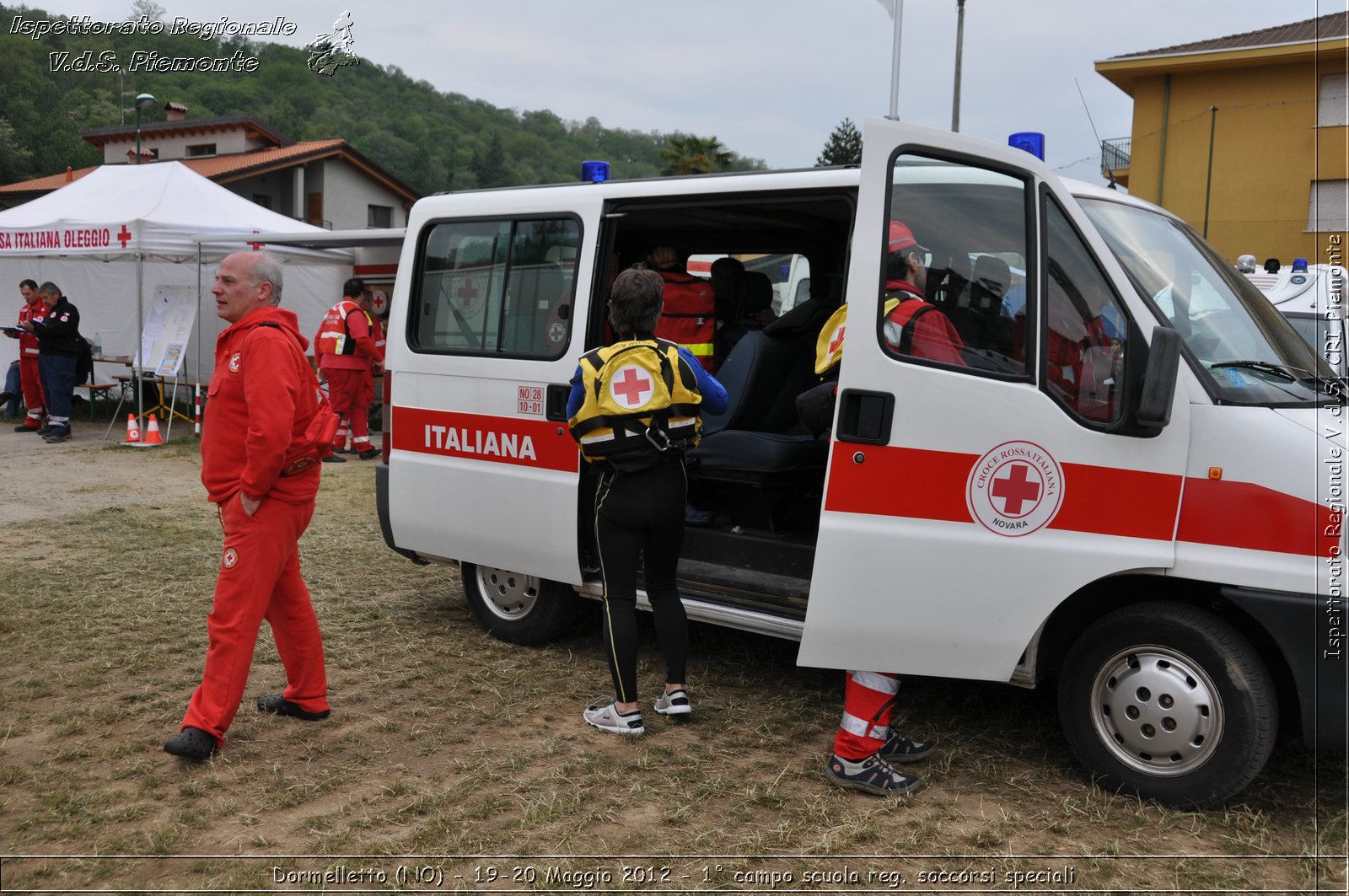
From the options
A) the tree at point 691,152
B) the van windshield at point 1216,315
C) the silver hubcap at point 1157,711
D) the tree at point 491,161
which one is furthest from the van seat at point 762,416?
the tree at point 691,152

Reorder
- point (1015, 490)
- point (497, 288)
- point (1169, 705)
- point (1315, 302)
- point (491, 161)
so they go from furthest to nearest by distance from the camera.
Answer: point (491, 161) → point (1315, 302) → point (497, 288) → point (1015, 490) → point (1169, 705)

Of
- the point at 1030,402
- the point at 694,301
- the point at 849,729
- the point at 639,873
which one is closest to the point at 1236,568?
the point at 1030,402

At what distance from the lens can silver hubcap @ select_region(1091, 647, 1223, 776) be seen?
11.8 feet

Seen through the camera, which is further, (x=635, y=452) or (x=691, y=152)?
(x=691, y=152)

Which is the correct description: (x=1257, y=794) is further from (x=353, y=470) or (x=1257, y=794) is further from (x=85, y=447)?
(x=85, y=447)

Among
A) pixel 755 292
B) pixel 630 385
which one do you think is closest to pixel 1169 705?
pixel 630 385

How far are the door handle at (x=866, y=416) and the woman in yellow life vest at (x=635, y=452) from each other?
2.41ft

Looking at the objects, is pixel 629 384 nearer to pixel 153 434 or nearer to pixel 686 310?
pixel 686 310

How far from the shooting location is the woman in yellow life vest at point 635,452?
427 centimetres

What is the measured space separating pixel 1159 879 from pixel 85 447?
1295 cm

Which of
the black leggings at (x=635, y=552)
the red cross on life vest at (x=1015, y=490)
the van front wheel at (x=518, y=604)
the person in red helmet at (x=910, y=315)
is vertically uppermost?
the person in red helmet at (x=910, y=315)

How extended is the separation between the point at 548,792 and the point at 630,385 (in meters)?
1.54

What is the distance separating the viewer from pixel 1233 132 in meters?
26.4

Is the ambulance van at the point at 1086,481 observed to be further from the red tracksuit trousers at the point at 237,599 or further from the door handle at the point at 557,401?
the red tracksuit trousers at the point at 237,599
